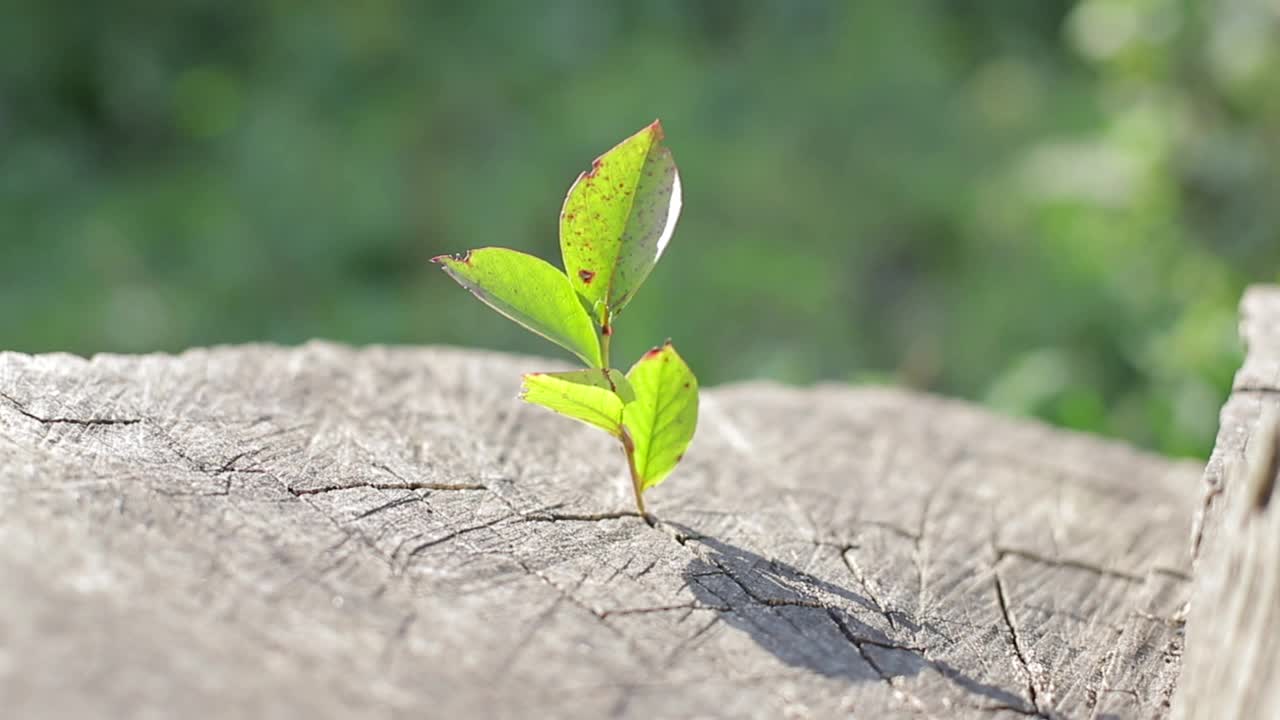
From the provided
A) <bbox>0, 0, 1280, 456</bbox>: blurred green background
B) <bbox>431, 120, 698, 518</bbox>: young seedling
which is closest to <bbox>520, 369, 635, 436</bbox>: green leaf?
<bbox>431, 120, 698, 518</bbox>: young seedling

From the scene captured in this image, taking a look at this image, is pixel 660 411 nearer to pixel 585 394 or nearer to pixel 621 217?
pixel 585 394

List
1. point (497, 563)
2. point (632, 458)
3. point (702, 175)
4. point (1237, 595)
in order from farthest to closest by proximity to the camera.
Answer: point (702, 175)
point (632, 458)
point (497, 563)
point (1237, 595)

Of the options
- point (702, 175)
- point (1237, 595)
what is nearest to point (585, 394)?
point (1237, 595)

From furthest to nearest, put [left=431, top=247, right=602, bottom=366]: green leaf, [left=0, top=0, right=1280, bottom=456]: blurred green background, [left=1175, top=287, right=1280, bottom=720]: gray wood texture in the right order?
[left=0, top=0, right=1280, bottom=456]: blurred green background
[left=431, top=247, right=602, bottom=366]: green leaf
[left=1175, top=287, right=1280, bottom=720]: gray wood texture

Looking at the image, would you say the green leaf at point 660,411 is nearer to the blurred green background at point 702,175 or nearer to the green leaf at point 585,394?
the green leaf at point 585,394

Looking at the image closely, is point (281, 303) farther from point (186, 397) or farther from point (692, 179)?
point (186, 397)

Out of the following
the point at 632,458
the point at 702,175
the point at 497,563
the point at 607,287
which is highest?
the point at 702,175

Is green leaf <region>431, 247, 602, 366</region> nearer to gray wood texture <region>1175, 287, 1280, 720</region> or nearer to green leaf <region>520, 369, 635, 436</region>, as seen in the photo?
green leaf <region>520, 369, 635, 436</region>
